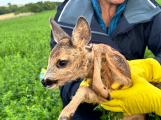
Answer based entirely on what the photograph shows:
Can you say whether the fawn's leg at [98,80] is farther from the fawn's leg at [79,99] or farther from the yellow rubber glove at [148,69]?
the yellow rubber glove at [148,69]

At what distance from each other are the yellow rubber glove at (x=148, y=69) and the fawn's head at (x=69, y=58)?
84 cm

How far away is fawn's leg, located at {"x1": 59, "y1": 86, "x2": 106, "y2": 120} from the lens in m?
1.28

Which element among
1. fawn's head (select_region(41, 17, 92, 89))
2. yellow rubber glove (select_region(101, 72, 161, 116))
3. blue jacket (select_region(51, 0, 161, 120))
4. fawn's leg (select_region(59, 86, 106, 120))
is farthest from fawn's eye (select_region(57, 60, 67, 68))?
blue jacket (select_region(51, 0, 161, 120))

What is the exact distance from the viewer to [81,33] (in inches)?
58.3

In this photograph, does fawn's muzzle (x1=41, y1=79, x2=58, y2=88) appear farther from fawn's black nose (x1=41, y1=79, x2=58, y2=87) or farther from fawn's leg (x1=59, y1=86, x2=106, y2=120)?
fawn's leg (x1=59, y1=86, x2=106, y2=120)

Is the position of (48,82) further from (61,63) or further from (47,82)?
(61,63)

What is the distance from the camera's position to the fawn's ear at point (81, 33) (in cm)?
141

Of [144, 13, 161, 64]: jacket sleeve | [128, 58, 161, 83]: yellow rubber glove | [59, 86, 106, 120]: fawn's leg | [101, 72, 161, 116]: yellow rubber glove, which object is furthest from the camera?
[144, 13, 161, 64]: jacket sleeve

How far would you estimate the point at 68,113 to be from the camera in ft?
4.17

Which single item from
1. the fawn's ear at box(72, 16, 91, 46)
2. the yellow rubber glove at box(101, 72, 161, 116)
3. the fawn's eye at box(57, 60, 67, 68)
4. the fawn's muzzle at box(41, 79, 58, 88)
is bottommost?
the yellow rubber glove at box(101, 72, 161, 116)

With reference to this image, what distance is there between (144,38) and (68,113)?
2.06 meters

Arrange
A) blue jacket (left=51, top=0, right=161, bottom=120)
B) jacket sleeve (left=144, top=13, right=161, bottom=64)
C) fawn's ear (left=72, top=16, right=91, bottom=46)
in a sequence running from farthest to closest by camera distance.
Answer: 1. jacket sleeve (left=144, top=13, right=161, bottom=64)
2. blue jacket (left=51, top=0, right=161, bottom=120)
3. fawn's ear (left=72, top=16, right=91, bottom=46)

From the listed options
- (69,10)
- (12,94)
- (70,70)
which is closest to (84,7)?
(69,10)

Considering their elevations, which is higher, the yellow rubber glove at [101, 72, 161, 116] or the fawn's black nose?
the fawn's black nose
